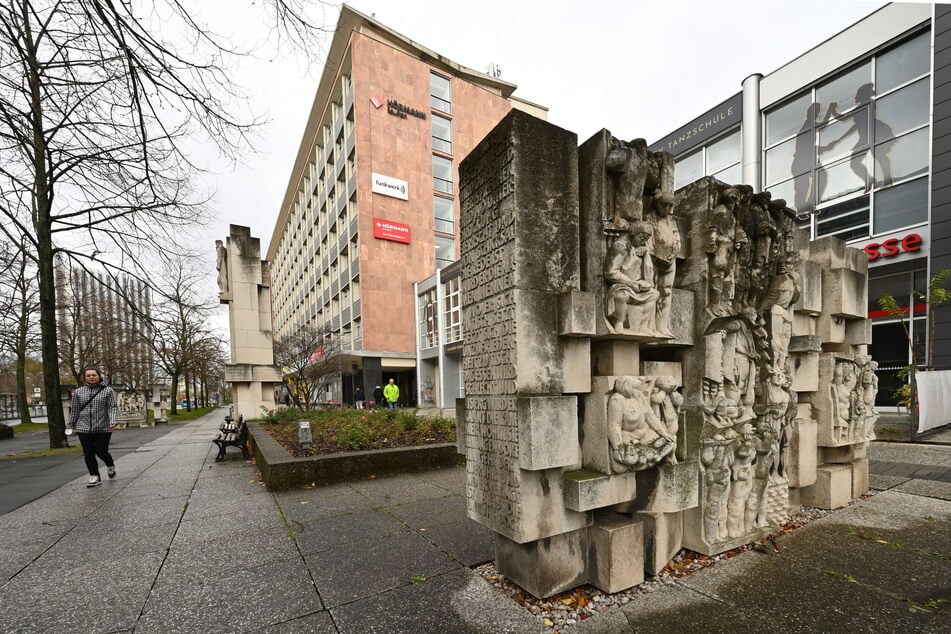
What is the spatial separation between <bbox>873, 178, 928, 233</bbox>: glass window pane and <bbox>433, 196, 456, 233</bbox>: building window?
2336 centimetres

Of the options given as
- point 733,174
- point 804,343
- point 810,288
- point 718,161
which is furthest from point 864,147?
point 804,343

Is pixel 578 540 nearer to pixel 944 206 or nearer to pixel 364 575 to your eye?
pixel 364 575

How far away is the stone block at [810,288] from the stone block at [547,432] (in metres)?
3.24

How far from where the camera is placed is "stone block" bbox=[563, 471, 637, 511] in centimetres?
271

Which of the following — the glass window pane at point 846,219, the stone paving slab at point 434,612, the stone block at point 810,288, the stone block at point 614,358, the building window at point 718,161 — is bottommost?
the stone paving slab at point 434,612

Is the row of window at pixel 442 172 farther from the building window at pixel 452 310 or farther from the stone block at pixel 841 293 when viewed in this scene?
the stone block at pixel 841 293

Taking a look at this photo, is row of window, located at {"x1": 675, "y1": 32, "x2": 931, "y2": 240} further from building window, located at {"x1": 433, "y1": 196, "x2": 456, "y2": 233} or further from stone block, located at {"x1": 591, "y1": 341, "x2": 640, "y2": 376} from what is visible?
building window, located at {"x1": 433, "y1": 196, "x2": 456, "y2": 233}

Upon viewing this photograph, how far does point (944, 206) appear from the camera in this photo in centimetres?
1282

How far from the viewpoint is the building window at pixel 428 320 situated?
26578 mm

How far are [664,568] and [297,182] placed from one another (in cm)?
5337

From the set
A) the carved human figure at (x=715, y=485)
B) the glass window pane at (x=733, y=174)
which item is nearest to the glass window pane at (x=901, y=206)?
the glass window pane at (x=733, y=174)

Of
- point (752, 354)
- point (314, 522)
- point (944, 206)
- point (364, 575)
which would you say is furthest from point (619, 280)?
point (944, 206)

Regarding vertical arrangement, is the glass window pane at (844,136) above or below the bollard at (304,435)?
above

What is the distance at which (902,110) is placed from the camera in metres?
14.0
